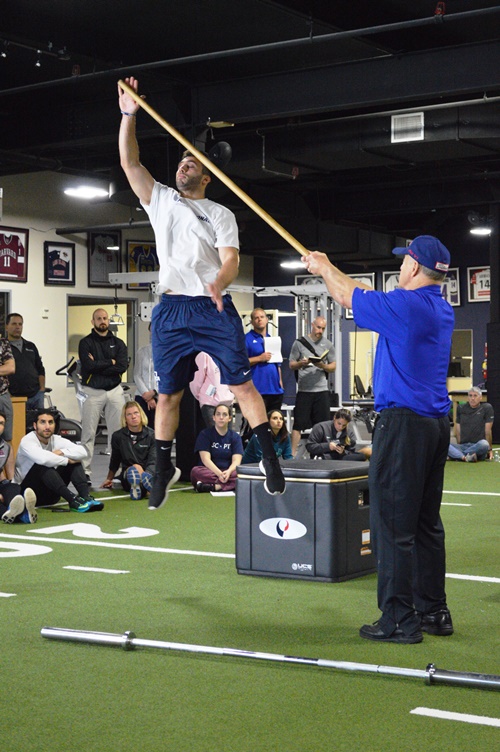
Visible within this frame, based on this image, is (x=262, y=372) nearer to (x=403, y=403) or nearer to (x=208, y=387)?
(x=208, y=387)

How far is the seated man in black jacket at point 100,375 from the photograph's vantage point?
1127cm

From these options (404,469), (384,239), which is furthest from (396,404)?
(384,239)

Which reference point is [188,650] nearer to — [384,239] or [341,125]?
[341,125]

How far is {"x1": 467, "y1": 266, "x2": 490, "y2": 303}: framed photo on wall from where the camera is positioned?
20609 millimetres

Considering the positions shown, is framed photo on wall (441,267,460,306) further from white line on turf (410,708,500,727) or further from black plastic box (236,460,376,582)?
white line on turf (410,708,500,727)

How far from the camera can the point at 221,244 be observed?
15.3 ft

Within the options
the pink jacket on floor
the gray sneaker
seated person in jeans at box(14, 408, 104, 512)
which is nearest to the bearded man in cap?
seated person in jeans at box(14, 408, 104, 512)

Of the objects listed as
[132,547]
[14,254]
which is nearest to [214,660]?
[132,547]

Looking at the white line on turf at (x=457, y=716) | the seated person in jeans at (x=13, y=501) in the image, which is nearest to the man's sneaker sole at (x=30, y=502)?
the seated person in jeans at (x=13, y=501)

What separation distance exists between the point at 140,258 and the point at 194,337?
13.7 meters

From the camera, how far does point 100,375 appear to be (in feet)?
37.2

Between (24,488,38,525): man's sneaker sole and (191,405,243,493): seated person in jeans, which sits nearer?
(24,488,38,525): man's sneaker sole

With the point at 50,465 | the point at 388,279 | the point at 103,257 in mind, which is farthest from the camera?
the point at 388,279

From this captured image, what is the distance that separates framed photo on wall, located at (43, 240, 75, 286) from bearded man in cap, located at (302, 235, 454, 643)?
12707 mm
